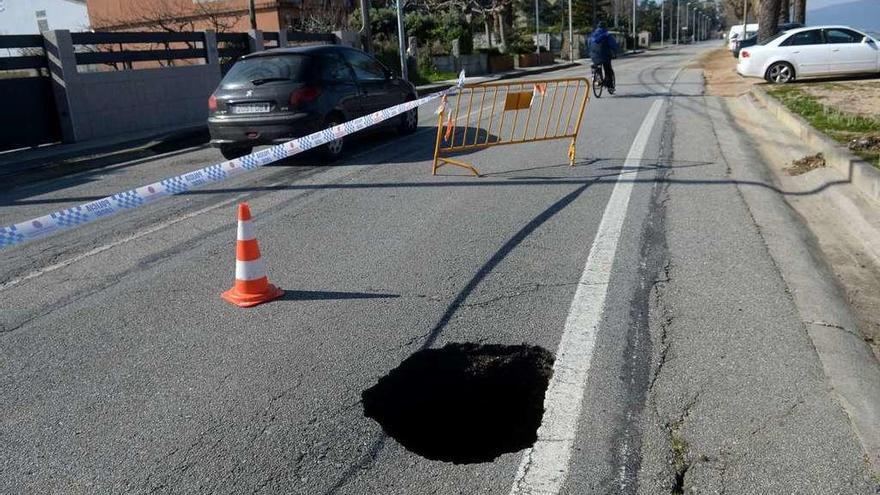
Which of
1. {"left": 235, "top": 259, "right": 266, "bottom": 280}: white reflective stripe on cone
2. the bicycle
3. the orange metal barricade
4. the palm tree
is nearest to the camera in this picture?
{"left": 235, "top": 259, "right": 266, "bottom": 280}: white reflective stripe on cone

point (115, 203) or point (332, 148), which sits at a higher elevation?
point (115, 203)

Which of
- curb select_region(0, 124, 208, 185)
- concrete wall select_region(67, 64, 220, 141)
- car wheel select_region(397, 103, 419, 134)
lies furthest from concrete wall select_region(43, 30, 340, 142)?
car wheel select_region(397, 103, 419, 134)

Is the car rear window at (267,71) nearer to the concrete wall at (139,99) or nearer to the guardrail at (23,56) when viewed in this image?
the guardrail at (23,56)

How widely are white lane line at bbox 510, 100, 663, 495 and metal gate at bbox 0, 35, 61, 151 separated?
1194cm

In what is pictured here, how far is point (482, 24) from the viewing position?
183ft

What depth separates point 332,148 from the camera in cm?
1073

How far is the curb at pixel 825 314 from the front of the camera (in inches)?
138

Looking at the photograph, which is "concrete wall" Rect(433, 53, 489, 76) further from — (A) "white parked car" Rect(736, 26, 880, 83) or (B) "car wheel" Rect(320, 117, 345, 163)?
(B) "car wheel" Rect(320, 117, 345, 163)

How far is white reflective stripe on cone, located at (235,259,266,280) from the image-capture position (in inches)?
199

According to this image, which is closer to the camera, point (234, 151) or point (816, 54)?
point (234, 151)

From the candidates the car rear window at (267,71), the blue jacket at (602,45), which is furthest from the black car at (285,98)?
the blue jacket at (602,45)

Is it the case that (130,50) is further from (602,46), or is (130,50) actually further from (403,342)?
(403,342)

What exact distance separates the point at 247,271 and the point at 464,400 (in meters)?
1.90

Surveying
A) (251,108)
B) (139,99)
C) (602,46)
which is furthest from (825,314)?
Result: (139,99)
